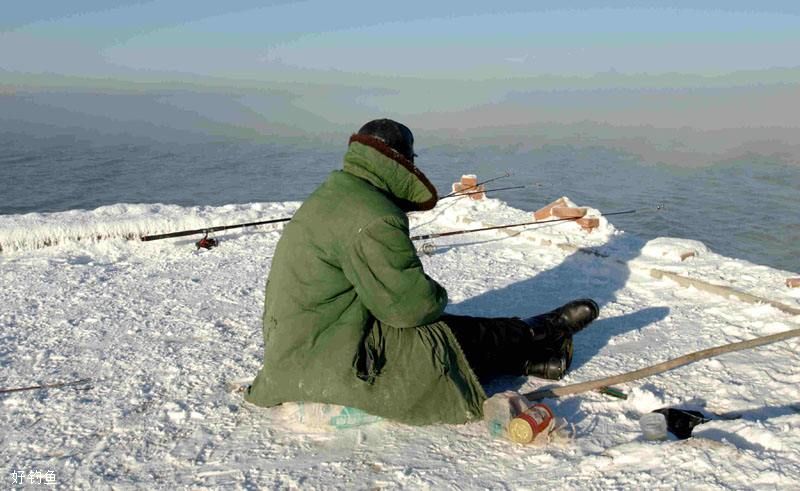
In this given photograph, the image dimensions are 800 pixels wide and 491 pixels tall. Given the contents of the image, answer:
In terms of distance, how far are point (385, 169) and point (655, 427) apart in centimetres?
167

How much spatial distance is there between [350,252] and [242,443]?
1.03 meters

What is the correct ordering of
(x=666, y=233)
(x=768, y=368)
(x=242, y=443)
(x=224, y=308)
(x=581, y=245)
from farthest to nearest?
(x=666, y=233), (x=581, y=245), (x=224, y=308), (x=768, y=368), (x=242, y=443)

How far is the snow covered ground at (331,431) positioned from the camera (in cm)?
293

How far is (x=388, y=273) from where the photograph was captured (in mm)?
3021

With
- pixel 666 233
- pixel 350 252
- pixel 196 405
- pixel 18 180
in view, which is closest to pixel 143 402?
pixel 196 405

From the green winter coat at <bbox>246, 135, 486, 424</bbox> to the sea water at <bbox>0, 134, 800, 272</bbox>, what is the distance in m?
8.84

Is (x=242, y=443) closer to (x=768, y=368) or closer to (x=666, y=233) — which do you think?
(x=768, y=368)

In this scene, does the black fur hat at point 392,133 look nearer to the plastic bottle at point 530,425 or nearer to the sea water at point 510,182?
the plastic bottle at point 530,425

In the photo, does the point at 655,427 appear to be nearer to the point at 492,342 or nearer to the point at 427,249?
the point at 492,342

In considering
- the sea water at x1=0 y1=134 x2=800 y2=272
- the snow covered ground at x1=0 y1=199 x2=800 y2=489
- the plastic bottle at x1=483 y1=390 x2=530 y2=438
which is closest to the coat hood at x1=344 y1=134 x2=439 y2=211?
the plastic bottle at x1=483 y1=390 x2=530 y2=438

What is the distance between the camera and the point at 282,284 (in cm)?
326

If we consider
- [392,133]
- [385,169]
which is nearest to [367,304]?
[385,169]

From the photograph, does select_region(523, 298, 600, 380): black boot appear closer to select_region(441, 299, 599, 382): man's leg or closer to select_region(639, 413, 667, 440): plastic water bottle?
select_region(441, 299, 599, 382): man's leg

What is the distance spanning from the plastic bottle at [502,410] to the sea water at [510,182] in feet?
28.9
